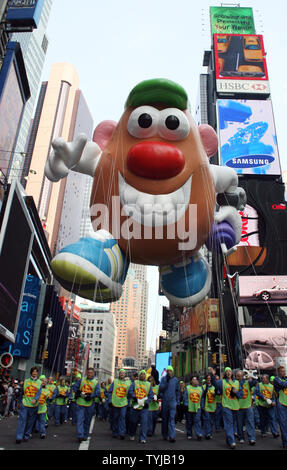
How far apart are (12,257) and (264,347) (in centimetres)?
2240

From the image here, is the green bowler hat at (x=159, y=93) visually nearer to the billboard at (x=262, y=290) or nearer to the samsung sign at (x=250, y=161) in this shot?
the billboard at (x=262, y=290)

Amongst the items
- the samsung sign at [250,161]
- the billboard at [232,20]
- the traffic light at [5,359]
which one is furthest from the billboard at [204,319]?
the billboard at [232,20]

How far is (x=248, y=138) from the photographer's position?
42.4 m

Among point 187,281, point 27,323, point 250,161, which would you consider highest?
point 250,161

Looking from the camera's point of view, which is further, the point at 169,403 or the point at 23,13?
the point at 23,13

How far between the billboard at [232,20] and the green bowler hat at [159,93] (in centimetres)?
5648

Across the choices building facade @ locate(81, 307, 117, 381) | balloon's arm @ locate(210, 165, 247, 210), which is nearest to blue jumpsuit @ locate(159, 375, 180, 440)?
balloon's arm @ locate(210, 165, 247, 210)

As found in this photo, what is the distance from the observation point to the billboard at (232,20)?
180 ft

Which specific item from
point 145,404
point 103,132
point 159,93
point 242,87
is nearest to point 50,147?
point 242,87

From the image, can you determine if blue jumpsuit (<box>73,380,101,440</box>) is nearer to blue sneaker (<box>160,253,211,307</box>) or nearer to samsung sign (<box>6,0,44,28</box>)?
blue sneaker (<box>160,253,211,307</box>)

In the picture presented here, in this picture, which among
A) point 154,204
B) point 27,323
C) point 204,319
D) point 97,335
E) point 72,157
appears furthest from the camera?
point 97,335

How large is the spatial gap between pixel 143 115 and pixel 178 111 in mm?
648

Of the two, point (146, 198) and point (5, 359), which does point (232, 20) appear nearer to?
point (5, 359)

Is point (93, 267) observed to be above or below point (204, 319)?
below
